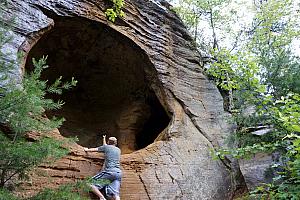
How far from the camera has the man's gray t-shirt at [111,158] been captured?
18.0ft

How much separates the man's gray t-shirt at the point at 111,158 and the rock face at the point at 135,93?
0.23m

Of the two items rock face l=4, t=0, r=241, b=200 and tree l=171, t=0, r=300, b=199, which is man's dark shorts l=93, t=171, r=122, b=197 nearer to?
rock face l=4, t=0, r=241, b=200

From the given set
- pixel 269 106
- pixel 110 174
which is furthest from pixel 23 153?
pixel 269 106

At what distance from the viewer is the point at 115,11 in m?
6.87

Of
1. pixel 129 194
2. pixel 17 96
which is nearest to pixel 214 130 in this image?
pixel 129 194

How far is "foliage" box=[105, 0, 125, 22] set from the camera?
6.73 meters

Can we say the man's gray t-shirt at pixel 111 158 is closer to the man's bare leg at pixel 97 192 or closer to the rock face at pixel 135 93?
the rock face at pixel 135 93

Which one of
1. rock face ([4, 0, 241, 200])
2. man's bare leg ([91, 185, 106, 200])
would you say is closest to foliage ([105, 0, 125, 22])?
rock face ([4, 0, 241, 200])

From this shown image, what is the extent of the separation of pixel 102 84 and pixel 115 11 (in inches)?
87.3

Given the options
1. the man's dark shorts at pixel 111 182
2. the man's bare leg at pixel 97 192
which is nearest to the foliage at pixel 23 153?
the man's bare leg at pixel 97 192

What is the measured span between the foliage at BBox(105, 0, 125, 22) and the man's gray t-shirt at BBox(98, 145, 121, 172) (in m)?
2.60

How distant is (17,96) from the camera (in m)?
3.25

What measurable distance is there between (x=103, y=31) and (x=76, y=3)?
2.97ft

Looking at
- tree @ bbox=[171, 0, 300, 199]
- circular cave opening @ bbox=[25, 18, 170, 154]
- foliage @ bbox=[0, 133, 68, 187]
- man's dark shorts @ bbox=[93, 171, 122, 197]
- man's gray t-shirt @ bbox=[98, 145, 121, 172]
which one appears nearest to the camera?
foliage @ bbox=[0, 133, 68, 187]
